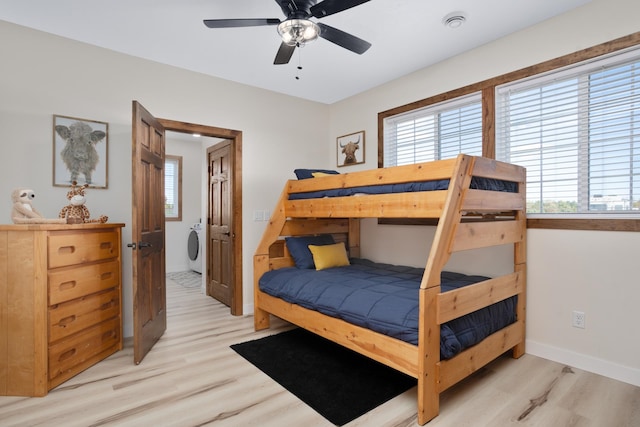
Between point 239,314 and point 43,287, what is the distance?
191 cm

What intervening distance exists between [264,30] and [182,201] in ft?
14.9

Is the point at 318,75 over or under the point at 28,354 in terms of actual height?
over

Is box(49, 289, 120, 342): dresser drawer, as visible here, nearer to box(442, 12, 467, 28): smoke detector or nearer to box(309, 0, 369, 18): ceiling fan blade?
box(309, 0, 369, 18): ceiling fan blade

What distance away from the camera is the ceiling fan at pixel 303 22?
1.87 metres

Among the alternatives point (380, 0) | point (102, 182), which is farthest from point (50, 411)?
point (380, 0)

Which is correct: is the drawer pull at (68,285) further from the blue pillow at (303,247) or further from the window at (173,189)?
the window at (173,189)

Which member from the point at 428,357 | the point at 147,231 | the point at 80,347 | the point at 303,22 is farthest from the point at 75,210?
the point at 428,357

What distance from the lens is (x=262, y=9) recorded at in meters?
2.38

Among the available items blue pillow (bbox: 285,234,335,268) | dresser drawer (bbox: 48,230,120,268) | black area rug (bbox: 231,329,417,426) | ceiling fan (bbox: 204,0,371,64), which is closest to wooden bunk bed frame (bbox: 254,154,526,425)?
black area rug (bbox: 231,329,417,426)

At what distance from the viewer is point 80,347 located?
234cm

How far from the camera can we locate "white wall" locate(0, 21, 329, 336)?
2576mm

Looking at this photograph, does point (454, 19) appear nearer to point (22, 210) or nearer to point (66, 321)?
point (22, 210)

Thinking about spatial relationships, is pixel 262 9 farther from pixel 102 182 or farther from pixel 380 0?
pixel 102 182

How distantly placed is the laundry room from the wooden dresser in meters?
3.79
